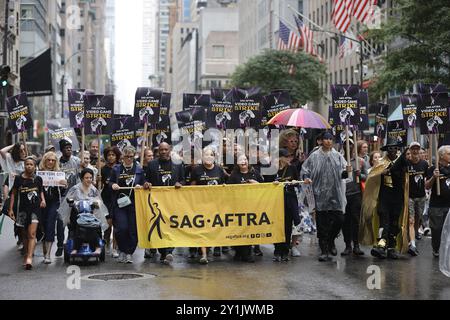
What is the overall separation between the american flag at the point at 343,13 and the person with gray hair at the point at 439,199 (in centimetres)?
2304

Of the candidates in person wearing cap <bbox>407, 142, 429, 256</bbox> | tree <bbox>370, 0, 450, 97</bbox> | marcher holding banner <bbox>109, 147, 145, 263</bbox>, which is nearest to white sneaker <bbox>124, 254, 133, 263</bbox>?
marcher holding banner <bbox>109, 147, 145, 263</bbox>

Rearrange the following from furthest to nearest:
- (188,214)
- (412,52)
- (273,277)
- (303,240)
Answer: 1. (412,52)
2. (303,240)
3. (188,214)
4. (273,277)

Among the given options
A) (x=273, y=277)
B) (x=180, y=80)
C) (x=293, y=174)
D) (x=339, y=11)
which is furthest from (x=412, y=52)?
(x=180, y=80)

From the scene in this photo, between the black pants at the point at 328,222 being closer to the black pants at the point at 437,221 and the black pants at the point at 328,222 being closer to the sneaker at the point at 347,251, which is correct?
the sneaker at the point at 347,251

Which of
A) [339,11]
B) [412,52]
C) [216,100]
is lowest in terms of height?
[216,100]

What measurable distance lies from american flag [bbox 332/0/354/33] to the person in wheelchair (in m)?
24.8

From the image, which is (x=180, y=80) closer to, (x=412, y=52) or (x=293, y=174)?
(x=412, y=52)

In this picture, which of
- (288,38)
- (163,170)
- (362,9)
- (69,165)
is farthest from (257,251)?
(288,38)

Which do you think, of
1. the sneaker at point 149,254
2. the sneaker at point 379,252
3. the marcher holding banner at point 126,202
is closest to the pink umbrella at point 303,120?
the sneaker at point 379,252

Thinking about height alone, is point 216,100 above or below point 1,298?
above

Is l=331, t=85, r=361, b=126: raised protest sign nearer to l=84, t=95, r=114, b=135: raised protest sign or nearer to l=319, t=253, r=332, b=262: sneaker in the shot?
l=319, t=253, r=332, b=262: sneaker

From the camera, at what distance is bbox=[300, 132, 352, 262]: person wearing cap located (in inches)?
489
